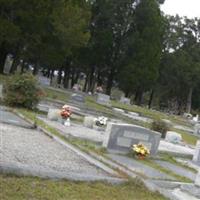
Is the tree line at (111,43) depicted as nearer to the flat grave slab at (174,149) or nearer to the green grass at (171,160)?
the flat grave slab at (174,149)

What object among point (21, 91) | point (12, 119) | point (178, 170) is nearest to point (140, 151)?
point (178, 170)

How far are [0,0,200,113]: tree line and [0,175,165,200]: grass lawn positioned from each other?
99.6 ft

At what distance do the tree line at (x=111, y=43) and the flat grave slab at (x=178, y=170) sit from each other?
2659 cm

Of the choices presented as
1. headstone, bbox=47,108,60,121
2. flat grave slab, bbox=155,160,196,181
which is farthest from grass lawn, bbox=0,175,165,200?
headstone, bbox=47,108,60,121

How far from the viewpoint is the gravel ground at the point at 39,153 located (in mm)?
9326

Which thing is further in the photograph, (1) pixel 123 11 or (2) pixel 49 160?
(1) pixel 123 11

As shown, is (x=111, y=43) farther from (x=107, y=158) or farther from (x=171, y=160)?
(x=107, y=158)

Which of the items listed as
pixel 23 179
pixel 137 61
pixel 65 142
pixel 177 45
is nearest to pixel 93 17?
pixel 137 61

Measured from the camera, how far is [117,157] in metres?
12.2

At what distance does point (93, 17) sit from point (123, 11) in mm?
3307

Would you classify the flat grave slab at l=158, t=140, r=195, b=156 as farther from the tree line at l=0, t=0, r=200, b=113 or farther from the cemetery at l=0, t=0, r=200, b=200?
the tree line at l=0, t=0, r=200, b=113

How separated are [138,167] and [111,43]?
43207 millimetres

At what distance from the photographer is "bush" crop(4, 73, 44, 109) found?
20.0m

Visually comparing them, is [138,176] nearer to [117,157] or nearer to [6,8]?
[117,157]
